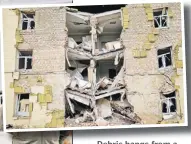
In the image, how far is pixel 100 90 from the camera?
73.9 inches

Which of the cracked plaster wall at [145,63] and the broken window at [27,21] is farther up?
the broken window at [27,21]

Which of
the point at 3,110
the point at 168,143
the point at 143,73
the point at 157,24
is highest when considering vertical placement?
the point at 157,24

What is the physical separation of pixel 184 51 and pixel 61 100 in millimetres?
568

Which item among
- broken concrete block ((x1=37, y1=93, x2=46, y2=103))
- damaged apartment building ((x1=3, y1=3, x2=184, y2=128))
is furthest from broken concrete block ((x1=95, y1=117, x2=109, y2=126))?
broken concrete block ((x1=37, y1=93, x2=46, y2=103))

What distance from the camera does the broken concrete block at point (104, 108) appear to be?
1881 millimetres

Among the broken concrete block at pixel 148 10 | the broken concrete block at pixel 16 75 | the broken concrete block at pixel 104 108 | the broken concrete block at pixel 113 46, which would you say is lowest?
the broken concrete block at pixel 104 108

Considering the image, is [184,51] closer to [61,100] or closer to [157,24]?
[157,24]

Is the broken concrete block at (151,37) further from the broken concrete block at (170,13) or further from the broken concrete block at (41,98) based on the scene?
the broken concrete block at (41,98)

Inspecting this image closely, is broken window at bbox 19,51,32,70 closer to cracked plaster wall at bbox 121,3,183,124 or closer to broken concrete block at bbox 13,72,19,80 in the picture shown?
broken concrete block at bbox 13,72,19,80

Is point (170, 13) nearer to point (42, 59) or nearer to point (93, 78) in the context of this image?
point (93, 78)

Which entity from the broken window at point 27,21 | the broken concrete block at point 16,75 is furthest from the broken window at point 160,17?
the broken concrete block at point 16,75

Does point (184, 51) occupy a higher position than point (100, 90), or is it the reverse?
point (184, 51)

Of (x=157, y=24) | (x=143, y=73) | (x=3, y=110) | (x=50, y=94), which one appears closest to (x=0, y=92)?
(x=3, y=110)

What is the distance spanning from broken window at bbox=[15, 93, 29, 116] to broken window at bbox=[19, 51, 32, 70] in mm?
121
